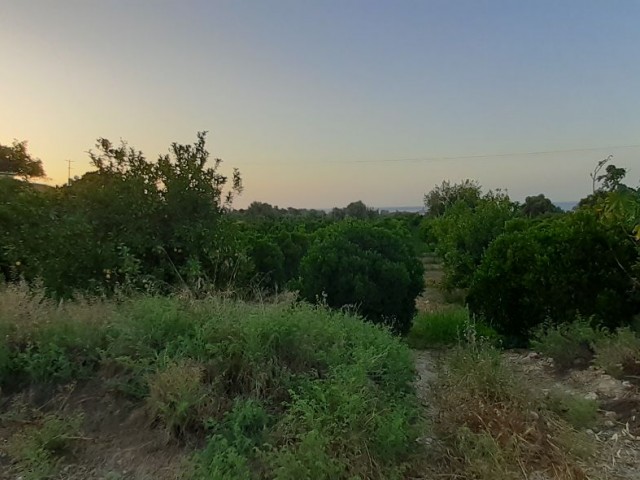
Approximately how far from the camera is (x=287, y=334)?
371cm

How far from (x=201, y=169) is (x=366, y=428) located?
419 cm

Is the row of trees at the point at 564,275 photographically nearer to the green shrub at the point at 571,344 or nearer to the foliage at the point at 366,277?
the green shrub at the point at 571,344

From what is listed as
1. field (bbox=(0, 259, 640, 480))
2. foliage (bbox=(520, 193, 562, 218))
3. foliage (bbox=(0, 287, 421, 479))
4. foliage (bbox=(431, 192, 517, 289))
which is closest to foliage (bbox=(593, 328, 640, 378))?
field (bbox=(0, 259, 640, 480))

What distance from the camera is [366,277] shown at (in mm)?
5988

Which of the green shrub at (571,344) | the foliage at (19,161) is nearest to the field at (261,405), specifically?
the green shrub at (571,344)

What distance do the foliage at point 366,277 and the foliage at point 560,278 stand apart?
100cm

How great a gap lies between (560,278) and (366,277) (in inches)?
84.0

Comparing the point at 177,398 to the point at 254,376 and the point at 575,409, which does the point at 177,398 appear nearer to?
the point at 254,376

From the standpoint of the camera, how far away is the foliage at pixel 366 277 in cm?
599

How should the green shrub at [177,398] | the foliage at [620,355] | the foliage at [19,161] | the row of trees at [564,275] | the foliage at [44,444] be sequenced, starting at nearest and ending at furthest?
the foliage at [44,444] < the green shrub at [177,398] < the foliage at [620,355] < the row of trees at [564,275] < the foliage at [19,161]

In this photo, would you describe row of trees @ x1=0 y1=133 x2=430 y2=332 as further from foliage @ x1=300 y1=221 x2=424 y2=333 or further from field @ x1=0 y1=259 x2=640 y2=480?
field @ x1=0 y1=259 x2=640 y2=480

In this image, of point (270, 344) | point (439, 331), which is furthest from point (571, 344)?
point (270, 344)

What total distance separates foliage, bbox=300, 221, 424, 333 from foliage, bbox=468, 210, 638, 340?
100cm

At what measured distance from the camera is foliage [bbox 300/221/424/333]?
5988 millimetres
